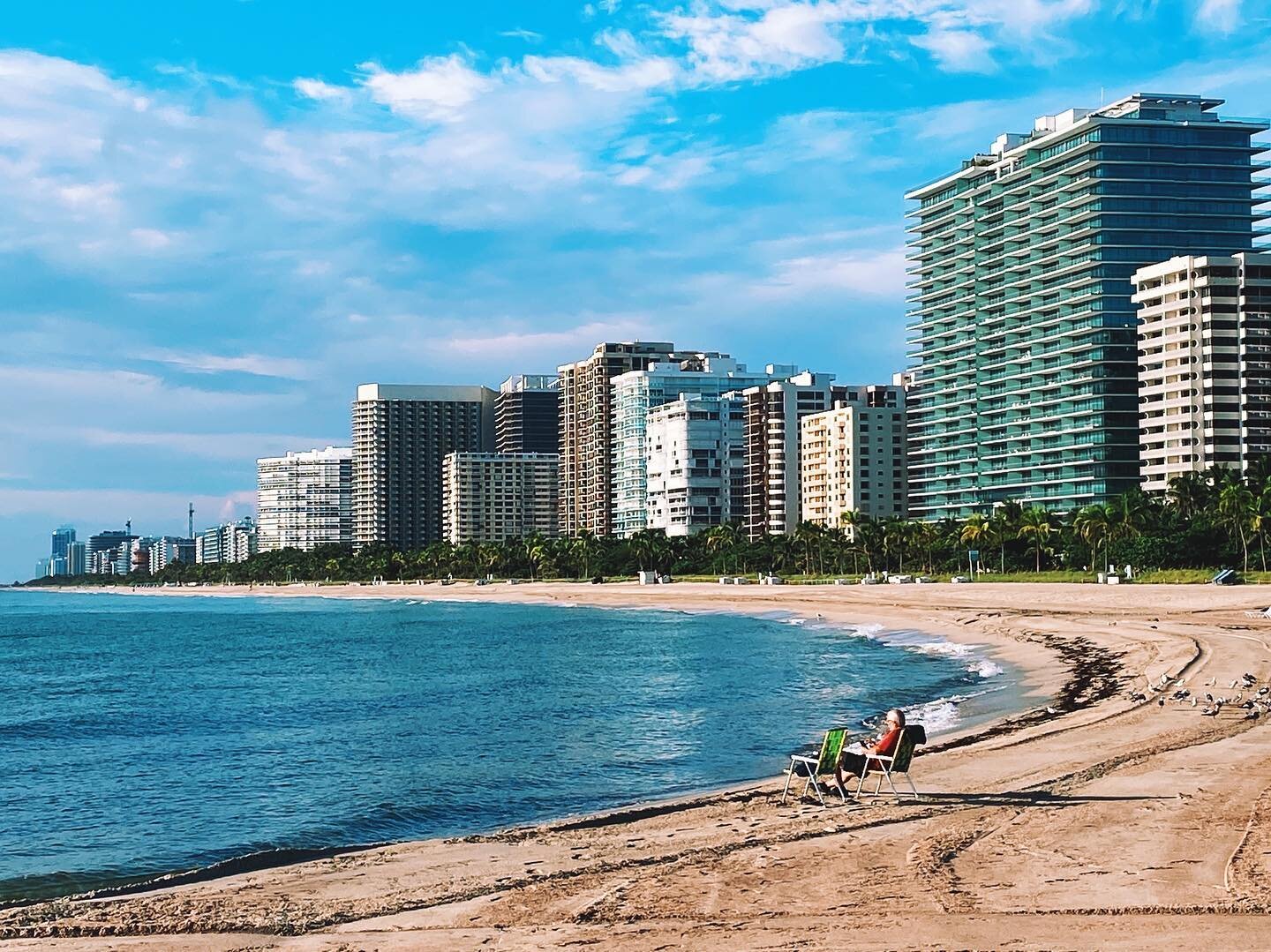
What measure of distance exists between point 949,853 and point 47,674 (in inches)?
2525

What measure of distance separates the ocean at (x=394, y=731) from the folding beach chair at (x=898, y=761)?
5.43 metres

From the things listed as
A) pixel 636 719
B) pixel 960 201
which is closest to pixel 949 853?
pixel 636 719

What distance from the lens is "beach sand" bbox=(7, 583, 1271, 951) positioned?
39.3 feet

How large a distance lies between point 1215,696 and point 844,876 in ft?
61.3

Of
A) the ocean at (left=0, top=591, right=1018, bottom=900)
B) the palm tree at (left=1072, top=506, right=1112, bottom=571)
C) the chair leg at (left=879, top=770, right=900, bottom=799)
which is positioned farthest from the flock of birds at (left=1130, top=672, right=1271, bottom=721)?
the palm tree at (left=1072, top=506, right=1112, bottom=571)

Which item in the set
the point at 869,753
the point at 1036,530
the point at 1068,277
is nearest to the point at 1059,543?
the point at 1036,530

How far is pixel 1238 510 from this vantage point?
342ft

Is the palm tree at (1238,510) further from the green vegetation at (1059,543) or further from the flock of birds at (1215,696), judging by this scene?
the flock of birds at (1215,696)

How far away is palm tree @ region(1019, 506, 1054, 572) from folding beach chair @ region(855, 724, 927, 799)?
370 ft

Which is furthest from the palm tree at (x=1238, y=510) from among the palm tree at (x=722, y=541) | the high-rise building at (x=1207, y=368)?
the palm tree at (x=722, y=541)

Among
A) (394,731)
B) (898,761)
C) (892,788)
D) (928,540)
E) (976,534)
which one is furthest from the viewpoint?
(928,540)

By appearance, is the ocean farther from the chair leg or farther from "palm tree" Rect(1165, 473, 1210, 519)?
"palm tree" Rect(1165, 473, 1210, 519)

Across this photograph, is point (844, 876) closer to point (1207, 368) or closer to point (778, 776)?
point (778, 776)

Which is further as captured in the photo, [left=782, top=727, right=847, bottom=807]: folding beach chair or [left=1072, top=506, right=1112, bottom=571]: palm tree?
[left=1072, top=506, right=1112, bottom=571]: palm tree
